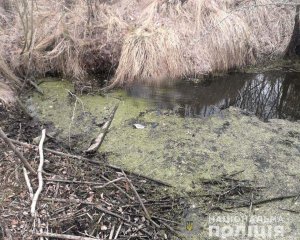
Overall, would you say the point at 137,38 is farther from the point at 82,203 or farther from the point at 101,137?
the point at 82,203

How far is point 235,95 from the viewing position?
15.0 feet

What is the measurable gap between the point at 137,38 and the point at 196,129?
159cm

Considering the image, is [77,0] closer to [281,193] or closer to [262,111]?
[262,111]

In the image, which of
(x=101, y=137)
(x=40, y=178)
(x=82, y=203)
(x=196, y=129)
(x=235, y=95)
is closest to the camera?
(x=82, y=203)

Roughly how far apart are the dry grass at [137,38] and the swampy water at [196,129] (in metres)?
0.26

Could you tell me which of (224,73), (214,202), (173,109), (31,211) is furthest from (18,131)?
(224,73)

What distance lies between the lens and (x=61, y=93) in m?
4.33

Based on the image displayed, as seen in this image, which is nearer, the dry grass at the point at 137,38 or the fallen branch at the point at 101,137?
the fallen branch at the point at 101,137

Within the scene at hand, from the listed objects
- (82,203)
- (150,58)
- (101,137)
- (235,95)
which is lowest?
(82,203)

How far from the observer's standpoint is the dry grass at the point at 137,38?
4.62 m

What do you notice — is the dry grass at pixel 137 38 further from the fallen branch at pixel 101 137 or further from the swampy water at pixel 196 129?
the fallen branch at pixel 101 137

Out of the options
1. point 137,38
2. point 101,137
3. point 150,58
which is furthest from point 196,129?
point 137,38

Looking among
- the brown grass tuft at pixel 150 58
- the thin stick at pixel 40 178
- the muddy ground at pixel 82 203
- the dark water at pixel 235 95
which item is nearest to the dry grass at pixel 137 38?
the brown grass tuft at pixel 150 58

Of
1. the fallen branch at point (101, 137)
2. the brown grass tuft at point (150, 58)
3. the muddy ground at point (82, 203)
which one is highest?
the brown grass tuft at point (150, 58)
